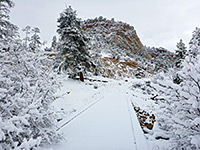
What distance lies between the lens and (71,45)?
510 inches

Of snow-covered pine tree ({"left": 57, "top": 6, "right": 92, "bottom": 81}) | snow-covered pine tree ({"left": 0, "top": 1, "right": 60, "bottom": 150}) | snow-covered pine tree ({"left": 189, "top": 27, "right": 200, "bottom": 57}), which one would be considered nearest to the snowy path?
snow-covered pine tree ({"left": 0, "top": 1, "right": 60, "bottom": 150})

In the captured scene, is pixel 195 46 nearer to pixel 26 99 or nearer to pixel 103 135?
pixel 103 135

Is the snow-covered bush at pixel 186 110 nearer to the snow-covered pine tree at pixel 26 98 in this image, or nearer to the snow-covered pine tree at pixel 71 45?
the snow-covered pine tree at pixel 26 98

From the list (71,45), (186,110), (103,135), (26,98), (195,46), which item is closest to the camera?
(186,110)

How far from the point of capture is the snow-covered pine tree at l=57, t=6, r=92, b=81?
13.0 metres

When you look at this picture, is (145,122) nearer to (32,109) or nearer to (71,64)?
(32,109)

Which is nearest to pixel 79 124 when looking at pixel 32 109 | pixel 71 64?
pixel 32 109

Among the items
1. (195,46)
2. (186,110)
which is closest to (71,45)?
(195,46)

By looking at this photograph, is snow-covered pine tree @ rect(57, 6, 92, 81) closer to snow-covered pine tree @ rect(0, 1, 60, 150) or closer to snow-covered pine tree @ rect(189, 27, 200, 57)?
snow-covered pine tree @ rect(0, 1, 60, 150)

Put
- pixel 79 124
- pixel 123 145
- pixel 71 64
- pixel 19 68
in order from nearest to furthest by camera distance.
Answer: pixel 123 145, pixel 19 68, pixel 79 124, pixel 71 64

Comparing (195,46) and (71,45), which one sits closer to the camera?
(195,46)

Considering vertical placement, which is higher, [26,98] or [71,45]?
[71,45]

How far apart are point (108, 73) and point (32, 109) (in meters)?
34.0

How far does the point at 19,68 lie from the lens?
3162 mm
